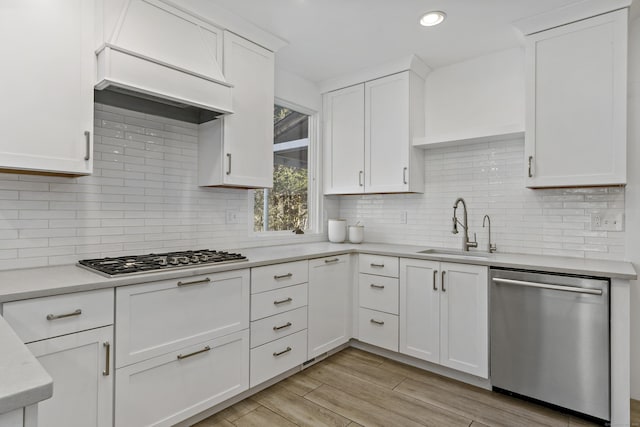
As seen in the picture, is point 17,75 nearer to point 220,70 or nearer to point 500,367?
point 220,70

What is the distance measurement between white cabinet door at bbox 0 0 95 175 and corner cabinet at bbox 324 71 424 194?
228 centimetres

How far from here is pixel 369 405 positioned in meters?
2.31

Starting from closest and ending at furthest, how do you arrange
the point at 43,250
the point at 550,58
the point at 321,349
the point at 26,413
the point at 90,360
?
the point at 26,413, the point at 90,360, the point at 43,250, the point at 550,58, the point at 321,349

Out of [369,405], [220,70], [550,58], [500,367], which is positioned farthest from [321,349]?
[550,58]

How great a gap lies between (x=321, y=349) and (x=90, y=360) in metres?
1.70

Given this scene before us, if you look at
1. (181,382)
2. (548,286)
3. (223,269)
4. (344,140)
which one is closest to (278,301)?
(223,269)

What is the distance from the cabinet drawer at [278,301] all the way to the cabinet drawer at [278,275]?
38mm

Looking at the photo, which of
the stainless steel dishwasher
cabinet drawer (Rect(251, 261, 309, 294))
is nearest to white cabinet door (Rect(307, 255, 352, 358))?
cabinet drawer (Rect(251, 261, 309, 294))

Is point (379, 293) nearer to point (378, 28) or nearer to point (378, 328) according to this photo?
point (378, 328)

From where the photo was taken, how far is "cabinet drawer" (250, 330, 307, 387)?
2.34m

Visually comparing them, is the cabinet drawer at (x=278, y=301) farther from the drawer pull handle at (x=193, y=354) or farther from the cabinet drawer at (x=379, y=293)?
the cabinet drawer at (x=379, y=293)

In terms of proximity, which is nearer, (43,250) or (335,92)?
(43,250)

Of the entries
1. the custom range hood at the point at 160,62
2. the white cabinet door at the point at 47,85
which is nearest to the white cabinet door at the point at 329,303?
the custom range hood at the point at 160,62

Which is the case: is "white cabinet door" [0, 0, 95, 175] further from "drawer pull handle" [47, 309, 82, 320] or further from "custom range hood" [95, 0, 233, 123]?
"drawer pull handle" [47, 309, 82, 320]
